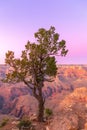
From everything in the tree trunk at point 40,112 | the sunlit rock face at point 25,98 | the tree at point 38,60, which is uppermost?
the tree at point 38,60

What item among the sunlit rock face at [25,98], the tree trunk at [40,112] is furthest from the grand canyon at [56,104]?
the tree trunk at [40,112]

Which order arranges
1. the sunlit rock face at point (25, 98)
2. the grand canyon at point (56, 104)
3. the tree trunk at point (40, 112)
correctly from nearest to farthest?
the grand canyon at point (56, 104) < the tree trunk at point (40, 112) < the sunlit rock face at point (25, 98)

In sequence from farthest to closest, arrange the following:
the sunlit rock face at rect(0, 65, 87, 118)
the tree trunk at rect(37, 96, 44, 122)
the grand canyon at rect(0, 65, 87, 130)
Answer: the sunlit rock face at rect(0, 65, 87, 118), the tree trunk at rect(37, 96, 44, 122), the grand canyon at rect(0, 65, 87, 130)

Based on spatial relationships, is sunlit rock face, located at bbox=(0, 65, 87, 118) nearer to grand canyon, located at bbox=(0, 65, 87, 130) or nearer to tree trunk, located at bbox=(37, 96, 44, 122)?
grand canyon, located at bbox=(0, 65, 87, 130)

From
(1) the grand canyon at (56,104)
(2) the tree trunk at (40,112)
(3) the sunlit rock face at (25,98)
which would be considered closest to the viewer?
(1) the grand canyon at (56,104)

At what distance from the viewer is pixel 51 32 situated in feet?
114

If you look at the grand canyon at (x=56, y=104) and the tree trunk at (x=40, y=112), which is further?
the tree trunk at (x=40, y=112)

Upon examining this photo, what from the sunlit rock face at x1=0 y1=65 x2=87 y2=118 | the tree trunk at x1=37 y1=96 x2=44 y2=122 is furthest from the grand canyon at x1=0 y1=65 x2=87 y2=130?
the tree trunk at x1=37 y1=96 x2=44 y2=122

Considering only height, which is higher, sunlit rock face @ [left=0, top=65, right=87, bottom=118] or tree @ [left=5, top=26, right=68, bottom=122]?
tree @ [left=5, top=26, right=68, bottom=122]

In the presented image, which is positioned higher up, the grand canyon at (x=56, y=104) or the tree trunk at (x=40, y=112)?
the tree trunk at (x=40, y=112)

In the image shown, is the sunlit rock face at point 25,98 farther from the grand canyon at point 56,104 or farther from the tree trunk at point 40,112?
the tree trunk at point 40,112

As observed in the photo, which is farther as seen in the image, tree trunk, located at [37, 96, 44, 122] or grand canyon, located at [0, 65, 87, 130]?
tree trunk, located at [37, 96, 44, 122]

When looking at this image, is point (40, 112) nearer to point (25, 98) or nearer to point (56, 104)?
point (56, 104)

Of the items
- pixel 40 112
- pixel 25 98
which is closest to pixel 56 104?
pixel 25 98
